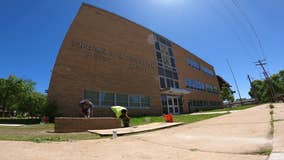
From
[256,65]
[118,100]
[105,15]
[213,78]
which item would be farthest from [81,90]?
[256,65]

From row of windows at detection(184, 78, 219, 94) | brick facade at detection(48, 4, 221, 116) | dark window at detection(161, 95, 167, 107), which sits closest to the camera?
brick facade at detection(48, 4, 221, 116)

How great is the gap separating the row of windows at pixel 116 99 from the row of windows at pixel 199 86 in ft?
40.5

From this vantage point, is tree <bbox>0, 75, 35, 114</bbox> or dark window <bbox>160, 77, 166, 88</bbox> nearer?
dark window <bbox>160, 77, 166, 88</bbox>

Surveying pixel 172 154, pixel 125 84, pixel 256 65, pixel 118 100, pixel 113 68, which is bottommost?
pixel 172 154

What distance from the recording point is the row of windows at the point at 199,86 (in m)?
31.4

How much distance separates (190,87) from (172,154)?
29048mm

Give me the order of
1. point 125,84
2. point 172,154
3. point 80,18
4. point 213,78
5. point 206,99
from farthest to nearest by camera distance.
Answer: point 213,78
point 206,99
point 125,84
point 80,18
point 172,154

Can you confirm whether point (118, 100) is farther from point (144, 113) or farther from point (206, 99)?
point (206, 99)

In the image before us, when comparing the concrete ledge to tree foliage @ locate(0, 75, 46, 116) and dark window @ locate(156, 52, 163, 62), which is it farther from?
tree foliage @ locate(0, 75, 46, 116)

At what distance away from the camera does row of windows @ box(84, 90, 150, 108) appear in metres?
16.6

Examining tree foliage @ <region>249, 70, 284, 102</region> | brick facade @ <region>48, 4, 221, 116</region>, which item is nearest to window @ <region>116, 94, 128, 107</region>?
brick facade @ <region>48, 4, 221, 116</region>

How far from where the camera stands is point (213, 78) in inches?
1710

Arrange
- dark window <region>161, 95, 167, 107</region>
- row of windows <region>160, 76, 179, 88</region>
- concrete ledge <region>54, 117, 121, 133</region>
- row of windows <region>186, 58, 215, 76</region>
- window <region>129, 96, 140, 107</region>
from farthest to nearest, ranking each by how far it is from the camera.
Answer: row of windows <region>186, 58, 215, 76</region> < row of windows <region>160, 76, 179, 88</region> < dark window <region>161, 95, 167, 107</region> < window <region>129, 96, 140, 107</region> < concrete ledge <region>54, 117, 121, 133</region>

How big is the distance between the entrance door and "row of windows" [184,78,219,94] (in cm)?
558
